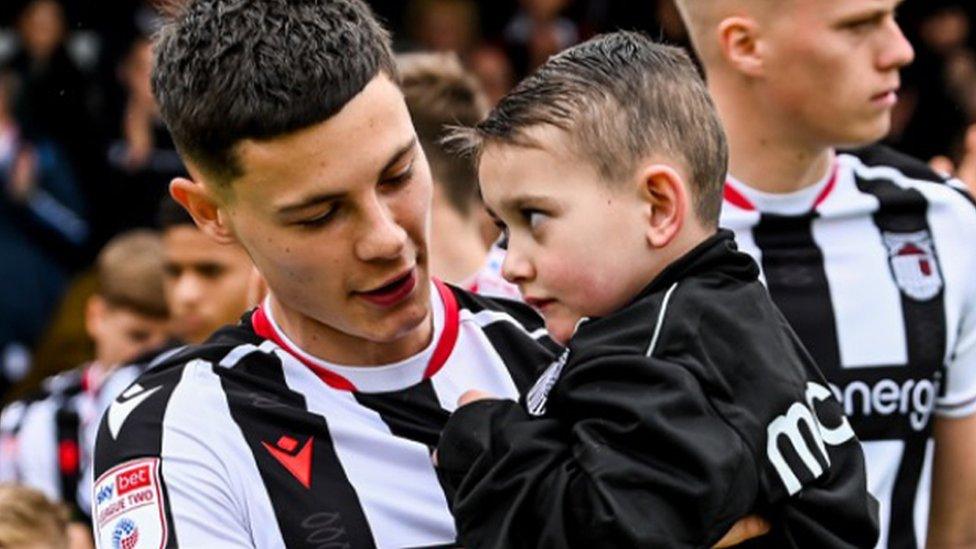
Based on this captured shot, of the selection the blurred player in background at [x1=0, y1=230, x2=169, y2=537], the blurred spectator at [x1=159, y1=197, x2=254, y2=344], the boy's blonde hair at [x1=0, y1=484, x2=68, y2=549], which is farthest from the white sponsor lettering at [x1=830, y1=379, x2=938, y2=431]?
the blurred player in background at [x1=0, y1=230, x2=169, y2=537]

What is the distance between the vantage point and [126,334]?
22.4 ft

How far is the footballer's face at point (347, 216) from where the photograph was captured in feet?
9.55

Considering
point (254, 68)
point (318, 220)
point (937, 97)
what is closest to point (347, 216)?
point (318, 220)

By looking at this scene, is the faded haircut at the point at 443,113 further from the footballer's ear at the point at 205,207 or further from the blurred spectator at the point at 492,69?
the blurred spectator at the point at 492,69

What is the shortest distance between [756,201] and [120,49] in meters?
7.36

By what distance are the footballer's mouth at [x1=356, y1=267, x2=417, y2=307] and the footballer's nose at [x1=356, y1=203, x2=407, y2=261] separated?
0.07 meters

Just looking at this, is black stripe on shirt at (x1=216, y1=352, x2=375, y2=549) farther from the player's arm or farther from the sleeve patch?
the sleeve patch

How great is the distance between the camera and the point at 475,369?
10.5 feet

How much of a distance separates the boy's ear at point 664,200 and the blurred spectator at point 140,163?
711 centimetres

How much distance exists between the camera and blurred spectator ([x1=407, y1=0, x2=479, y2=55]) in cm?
1136

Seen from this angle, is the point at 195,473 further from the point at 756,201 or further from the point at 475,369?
the point at 756,201

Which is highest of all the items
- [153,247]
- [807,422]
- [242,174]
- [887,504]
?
[242,174]

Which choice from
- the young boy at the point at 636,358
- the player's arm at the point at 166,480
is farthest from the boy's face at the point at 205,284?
the young boy at the point at 636,358

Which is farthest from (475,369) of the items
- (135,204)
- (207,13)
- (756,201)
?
(135,204)
